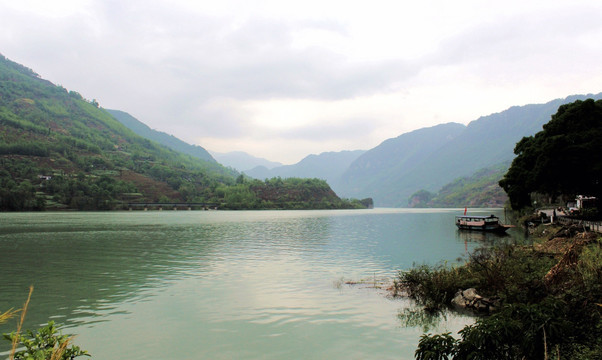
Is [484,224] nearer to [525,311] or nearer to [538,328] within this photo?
[525,311]

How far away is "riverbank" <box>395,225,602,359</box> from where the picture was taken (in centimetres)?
834

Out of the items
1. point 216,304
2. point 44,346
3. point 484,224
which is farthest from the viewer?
point 484,224

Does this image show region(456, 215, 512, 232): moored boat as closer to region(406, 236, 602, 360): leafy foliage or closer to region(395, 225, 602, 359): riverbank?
region(395, 225, 602, 359): riverbank

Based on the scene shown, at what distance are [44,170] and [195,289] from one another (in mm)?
191765

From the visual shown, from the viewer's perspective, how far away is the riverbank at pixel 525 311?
834 centimetres

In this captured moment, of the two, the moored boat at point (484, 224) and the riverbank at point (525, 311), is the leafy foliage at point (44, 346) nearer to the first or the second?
the riverbank at point (525, 311)

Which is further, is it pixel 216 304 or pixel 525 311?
pixel 216 304

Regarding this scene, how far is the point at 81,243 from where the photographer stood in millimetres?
41438

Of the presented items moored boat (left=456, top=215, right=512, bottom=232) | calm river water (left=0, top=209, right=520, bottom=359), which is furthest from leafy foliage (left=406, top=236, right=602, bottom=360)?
moored boat (left=456, top=215, right=512, bottom=232)

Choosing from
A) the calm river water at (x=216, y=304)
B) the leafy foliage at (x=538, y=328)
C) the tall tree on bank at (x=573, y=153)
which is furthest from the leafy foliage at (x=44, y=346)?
the tall tree on bank at (x=573, y=153)

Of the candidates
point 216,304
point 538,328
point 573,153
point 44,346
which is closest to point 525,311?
point 538,328

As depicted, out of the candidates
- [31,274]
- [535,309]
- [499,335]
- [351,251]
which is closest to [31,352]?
[499,335]

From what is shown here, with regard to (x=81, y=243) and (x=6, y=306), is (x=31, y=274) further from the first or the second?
(x=81, y=243)

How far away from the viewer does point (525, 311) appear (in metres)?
9.27
